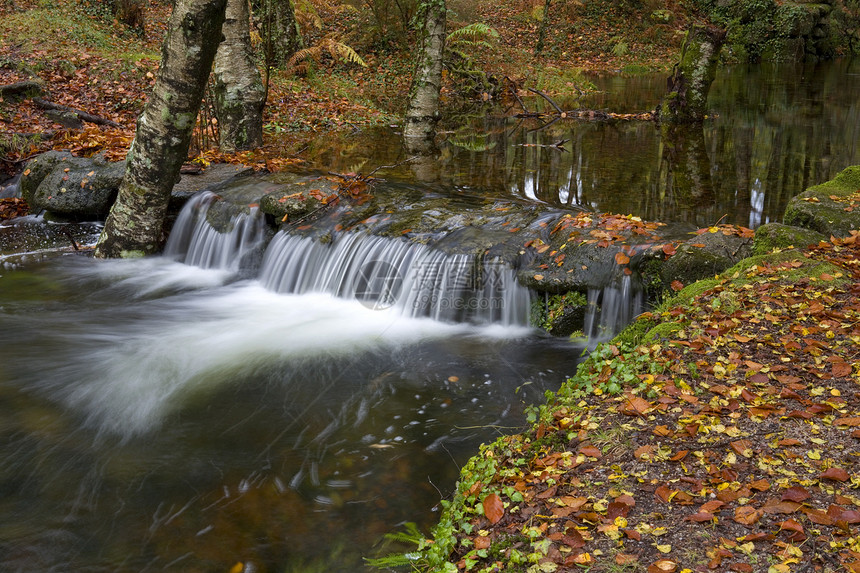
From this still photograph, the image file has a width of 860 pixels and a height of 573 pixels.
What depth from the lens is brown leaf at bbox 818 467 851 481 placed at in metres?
2.94

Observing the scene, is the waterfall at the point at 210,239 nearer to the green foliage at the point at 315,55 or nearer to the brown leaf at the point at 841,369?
the brown leaf at the point at 841,369

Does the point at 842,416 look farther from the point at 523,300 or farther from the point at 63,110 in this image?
the point at 63,110

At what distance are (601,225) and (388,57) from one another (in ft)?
48.1

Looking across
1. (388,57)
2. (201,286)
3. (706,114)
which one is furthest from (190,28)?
(388,57)

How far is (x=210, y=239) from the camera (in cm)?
881

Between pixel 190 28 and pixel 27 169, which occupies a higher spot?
pixel 190 28

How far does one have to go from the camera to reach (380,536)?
3760 millimetres

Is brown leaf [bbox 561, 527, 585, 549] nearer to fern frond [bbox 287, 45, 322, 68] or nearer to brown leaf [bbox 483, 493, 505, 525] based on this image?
brown leaf [bbox 483, 493, 505, 525]

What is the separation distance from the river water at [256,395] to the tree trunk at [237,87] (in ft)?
5.56

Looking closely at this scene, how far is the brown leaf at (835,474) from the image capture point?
2.94m

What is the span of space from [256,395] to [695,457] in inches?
143

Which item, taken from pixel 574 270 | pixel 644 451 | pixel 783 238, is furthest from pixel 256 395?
pixel 783 238

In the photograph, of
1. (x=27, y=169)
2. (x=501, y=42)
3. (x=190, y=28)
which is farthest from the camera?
(x=501, y=42)

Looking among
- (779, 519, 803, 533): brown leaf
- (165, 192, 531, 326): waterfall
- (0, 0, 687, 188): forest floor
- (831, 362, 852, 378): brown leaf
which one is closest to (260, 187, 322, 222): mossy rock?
(165, 192, 531, 326): waterfall
